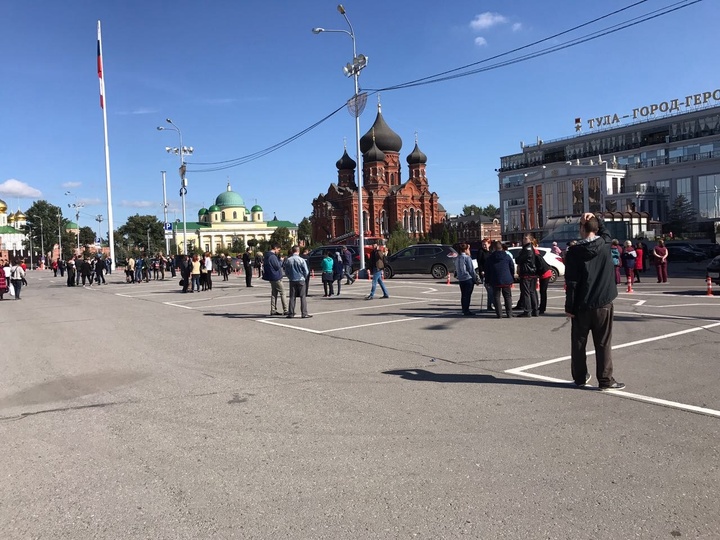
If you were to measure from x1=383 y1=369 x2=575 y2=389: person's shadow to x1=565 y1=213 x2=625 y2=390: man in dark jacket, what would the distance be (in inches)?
16.5

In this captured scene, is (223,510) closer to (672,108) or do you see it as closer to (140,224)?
(672,108)

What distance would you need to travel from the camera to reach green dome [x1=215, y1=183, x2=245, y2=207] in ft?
470

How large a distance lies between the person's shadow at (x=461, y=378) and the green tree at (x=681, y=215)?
72.7 meters

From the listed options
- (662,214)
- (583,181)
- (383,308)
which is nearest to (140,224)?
(583,181)

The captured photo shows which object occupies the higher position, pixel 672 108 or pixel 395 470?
pixel 672 108

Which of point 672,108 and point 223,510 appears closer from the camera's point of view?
point 223,510

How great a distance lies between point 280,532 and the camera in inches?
138

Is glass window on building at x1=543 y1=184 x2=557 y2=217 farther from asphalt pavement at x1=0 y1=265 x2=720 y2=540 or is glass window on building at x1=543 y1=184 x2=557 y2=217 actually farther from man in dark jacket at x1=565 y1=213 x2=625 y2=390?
man in dark jacket at x1=565 y1=213 x2=625 y2=390

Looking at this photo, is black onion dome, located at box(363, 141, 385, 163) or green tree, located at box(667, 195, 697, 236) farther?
black onion dome, located at box(363, 141, 385, 163)

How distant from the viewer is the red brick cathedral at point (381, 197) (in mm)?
95125

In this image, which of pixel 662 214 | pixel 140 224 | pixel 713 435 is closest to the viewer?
pixel 713 435

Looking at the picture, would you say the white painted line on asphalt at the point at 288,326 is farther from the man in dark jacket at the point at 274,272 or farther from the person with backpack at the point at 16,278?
the person with backpack at the point at 16,278

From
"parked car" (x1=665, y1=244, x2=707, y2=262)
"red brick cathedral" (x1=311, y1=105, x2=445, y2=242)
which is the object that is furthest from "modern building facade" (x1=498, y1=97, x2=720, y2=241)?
"parked car" (x1=665, y1=244, x2=707, y2=262)

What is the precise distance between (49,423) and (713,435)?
6.00 meters
